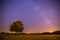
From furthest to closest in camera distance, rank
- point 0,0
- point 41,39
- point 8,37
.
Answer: point 0,0, point 8,37, point 41,39

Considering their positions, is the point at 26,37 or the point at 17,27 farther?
the point at 17,27

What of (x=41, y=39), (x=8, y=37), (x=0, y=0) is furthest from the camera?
(x=0, y=0)

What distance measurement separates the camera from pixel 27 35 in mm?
3650

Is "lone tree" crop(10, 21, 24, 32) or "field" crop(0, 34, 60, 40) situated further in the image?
"lone tree" crop(10, 21, 24, 32)

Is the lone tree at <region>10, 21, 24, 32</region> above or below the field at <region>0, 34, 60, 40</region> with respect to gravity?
above

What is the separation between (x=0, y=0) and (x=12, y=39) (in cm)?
159

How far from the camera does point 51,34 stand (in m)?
3.64

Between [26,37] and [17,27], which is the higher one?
[17,27]

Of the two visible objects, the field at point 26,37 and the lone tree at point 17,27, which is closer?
the field at point 26,37

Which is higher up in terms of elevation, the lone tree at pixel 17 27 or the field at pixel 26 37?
the lone tree at pixel 17 27

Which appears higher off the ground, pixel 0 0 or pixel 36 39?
pixel 0 0

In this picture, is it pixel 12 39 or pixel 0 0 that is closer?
pixel 12 39

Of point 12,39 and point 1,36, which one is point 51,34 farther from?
point 1,36

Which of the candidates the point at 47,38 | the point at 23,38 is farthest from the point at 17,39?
the point at 47,38
